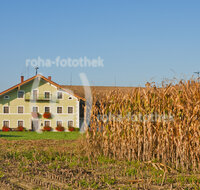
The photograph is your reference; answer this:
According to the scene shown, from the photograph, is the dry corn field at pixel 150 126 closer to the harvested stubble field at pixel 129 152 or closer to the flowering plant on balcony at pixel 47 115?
the harvested stubble field at pixel 129 152

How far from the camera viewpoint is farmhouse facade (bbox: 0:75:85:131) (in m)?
38.7

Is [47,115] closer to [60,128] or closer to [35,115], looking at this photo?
[35,115]

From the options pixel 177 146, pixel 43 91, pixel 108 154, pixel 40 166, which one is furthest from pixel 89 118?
pixel 43 91

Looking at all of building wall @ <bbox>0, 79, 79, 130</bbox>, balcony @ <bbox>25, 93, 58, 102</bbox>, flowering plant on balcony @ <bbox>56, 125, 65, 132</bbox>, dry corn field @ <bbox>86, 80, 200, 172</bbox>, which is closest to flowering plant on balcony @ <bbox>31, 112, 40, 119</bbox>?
building wall @ <bbox>0, 79, 79, 130</bbox>

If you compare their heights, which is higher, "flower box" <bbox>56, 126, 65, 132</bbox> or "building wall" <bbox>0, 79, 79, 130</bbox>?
"building wall" <bbox>0, 79, 79, 130</bbox>

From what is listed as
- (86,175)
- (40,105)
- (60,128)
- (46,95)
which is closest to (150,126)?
(86,175)

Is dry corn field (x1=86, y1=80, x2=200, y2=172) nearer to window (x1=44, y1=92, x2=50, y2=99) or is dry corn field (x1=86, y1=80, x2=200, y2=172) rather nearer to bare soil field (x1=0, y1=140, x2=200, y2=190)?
bare soil field (x1=0, y1=140, x2=200, y2=190)

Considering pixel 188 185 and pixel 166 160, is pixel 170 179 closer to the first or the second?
pixel 188 185

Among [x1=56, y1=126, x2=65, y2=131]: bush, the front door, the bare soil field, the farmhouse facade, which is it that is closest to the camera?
the bare soil field

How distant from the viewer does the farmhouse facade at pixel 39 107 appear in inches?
1524

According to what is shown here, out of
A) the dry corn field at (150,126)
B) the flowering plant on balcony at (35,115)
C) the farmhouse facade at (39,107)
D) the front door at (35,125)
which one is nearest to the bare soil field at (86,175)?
the dry corn field at (150,126)

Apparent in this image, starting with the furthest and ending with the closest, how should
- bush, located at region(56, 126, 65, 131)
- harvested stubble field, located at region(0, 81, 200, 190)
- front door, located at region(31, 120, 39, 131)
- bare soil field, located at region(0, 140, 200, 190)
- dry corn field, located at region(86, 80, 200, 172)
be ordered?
front door, located at region(31, 120, 39, 131) → bush, located at region(56, 126, 65, 131) → dry corn field, located at region(86, 80, 200, 172) → harvested stubble field, located at region(0, 81, 200, 190) → bare soil field, located at region(0, 140, 200, 190)

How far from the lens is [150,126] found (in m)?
9.70

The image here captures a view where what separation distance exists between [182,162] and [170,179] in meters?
1.67
